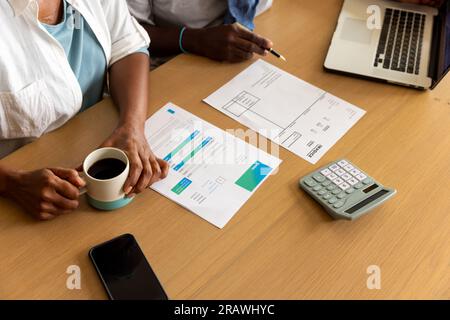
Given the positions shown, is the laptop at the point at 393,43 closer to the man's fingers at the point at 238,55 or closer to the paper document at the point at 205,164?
the man's fingers at the point at 238,55

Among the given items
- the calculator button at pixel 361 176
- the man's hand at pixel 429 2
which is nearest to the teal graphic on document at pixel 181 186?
the calculator button at pixel 361 176

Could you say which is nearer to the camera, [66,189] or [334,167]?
[66,189]

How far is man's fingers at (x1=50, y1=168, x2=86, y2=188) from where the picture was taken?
2.58 feet

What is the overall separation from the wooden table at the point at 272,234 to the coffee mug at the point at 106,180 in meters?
0.02

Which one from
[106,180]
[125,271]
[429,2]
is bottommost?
[125,271]

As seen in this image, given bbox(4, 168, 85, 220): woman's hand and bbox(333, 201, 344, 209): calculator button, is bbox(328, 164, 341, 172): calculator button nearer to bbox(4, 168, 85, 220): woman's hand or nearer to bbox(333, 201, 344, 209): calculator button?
bbox(333, 201, 344, 209): calculator button

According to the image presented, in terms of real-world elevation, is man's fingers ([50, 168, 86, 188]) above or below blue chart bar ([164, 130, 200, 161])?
above

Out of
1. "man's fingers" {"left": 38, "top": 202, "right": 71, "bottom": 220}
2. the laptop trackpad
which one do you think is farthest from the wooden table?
the laptop trackpad

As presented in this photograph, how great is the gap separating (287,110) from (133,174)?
40 centimetres

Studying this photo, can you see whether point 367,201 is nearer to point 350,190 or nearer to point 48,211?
point 350,190

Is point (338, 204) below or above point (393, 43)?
below

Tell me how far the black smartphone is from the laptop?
670mm

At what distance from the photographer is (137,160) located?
84 centimetres

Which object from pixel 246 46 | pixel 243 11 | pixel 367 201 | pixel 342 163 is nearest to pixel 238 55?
pixel 246 46
